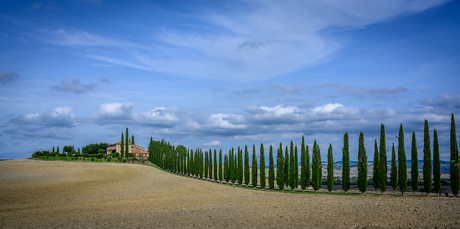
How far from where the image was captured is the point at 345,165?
38.8 meters

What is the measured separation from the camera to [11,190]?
3167 cm

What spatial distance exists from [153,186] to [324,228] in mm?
28116

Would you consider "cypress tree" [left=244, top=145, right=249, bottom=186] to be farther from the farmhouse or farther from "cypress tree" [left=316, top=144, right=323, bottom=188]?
the farmhouse

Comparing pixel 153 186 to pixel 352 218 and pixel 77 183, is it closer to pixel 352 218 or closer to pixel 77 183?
pixel 77 183

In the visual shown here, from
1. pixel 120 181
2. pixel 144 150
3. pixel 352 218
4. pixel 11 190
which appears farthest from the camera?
pixel 144 150

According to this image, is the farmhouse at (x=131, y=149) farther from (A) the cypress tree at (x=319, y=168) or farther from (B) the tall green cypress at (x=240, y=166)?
(A) the cypress tree at (x=319, y=168)


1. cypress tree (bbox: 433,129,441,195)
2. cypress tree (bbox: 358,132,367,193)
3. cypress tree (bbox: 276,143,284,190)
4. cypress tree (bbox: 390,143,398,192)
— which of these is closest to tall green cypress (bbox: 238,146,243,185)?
cypress tree (bbox: 276,143,284,190)

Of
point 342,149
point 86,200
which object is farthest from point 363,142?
point 86,200

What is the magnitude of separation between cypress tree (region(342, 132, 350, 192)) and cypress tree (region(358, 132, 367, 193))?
1.43m

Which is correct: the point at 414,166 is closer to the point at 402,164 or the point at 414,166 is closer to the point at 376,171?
the point at 402,164

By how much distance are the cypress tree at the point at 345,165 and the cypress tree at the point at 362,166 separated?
1.43m

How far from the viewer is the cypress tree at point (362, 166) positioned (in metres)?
36.6

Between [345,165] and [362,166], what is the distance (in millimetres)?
2136

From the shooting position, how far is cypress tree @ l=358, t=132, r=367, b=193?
1441 inches
